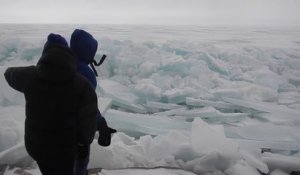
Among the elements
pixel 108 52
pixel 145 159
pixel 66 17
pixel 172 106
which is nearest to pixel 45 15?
pixel 66 17

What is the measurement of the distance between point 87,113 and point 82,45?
31 centimetres

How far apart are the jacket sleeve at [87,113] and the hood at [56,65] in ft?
0.29

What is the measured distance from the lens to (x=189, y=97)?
2680 millimetres

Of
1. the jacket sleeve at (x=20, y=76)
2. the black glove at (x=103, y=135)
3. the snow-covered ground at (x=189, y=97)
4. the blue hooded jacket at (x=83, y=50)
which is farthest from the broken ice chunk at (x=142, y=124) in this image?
the jacket sleeve at (x=20, y=76)

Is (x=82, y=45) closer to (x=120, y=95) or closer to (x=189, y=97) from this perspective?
(x=120, y=95)

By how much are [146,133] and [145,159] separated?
0.34 meters

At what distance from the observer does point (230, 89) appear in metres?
2.70

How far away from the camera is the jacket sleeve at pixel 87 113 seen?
45.8 inches

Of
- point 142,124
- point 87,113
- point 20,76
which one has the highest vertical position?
point 20,76

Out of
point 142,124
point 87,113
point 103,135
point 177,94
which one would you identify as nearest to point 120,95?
point 142,124

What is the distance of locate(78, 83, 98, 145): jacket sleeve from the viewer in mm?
1162

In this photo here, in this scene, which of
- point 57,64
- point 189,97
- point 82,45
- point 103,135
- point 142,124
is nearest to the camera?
point 57,64

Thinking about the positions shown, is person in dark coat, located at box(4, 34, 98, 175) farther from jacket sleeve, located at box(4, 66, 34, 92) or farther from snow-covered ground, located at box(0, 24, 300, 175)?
snow-covered ground, located at box(0, 24, 300, 175)

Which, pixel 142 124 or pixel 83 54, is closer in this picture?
pixel 83 54
